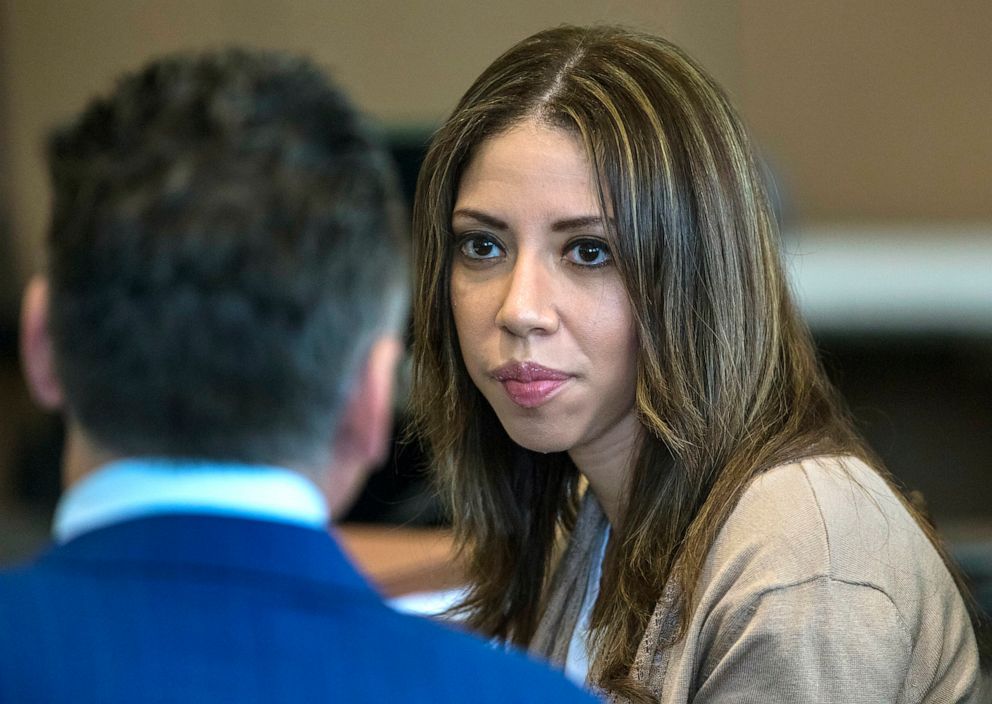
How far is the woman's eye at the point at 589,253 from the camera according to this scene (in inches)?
52.1

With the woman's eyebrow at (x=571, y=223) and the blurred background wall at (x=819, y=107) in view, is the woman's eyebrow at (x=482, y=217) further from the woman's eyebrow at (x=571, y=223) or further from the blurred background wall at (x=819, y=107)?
the blurred background wall at (x=819, y=107)

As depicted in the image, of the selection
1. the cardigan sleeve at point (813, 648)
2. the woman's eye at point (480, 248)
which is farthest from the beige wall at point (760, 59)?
the cardigan sleeve at point (813, 648)

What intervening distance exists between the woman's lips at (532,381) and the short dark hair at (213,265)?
649 millimetres

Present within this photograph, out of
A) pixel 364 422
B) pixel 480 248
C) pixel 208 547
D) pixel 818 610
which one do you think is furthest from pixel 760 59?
pixel 208 547

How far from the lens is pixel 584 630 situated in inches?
57.4

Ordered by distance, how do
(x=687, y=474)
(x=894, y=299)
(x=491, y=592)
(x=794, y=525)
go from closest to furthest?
(x=794, y=525)
(x=687, y=474)
(x=491, y=592)
(x=894, y=299)

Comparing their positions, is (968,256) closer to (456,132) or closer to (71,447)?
(456,132)

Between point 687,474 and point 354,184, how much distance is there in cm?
76

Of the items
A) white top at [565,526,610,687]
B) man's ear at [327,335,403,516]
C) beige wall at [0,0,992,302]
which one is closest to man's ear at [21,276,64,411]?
man's ear at [327,335,403,516]

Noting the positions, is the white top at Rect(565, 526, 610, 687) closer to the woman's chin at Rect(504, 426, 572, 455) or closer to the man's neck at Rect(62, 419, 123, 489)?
the woman's chin at Rect(504, 426, 572, 455)

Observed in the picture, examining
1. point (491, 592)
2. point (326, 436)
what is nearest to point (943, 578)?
point (491, 592)

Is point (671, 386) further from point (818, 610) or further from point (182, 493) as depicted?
point (182, 493)

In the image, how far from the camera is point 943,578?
129 cm

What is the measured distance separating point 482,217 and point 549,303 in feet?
0.45
